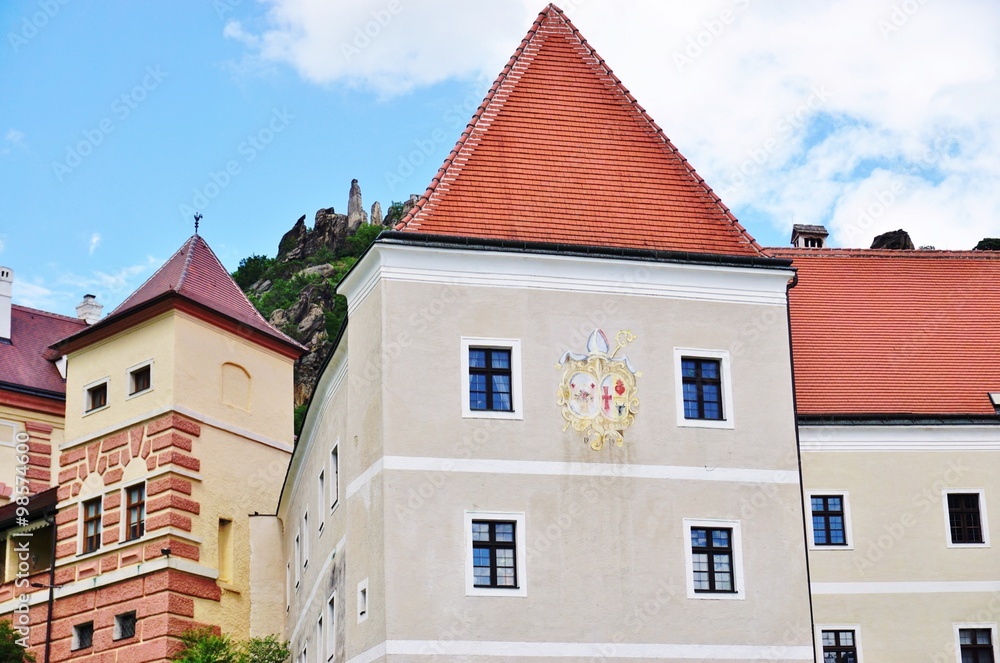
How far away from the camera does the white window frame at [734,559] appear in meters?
26.1

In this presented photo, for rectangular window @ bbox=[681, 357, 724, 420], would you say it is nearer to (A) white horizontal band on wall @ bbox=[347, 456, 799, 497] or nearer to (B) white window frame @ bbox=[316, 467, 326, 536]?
(A) white horizontal band on wall @ bbox=[347, 456, 799, 497]

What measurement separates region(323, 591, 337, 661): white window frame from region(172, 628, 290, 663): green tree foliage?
4141 mm

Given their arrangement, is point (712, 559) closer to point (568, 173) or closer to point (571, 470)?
point (571, 470)

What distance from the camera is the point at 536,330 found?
26.8 m

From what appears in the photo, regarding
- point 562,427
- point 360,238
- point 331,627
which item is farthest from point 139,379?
point 360,238

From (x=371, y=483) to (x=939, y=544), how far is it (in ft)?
40.4

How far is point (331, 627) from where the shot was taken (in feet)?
94.5

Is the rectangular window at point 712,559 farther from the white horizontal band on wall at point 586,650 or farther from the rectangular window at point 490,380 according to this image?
the rectangular window at point 490,380

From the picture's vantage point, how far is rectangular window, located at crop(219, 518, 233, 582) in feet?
119

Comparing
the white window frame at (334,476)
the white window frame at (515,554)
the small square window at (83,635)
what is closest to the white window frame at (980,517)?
the white window frame at (515,554)

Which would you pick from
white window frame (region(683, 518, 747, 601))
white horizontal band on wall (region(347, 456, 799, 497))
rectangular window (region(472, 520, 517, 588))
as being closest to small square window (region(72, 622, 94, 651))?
white horizontal band on wall (region(347, 456, 799, 497))

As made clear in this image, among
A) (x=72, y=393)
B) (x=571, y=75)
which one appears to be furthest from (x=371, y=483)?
(x=72, y=393)

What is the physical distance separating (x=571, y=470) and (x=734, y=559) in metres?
3.40

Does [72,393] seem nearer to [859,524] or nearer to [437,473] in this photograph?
[437,473]
